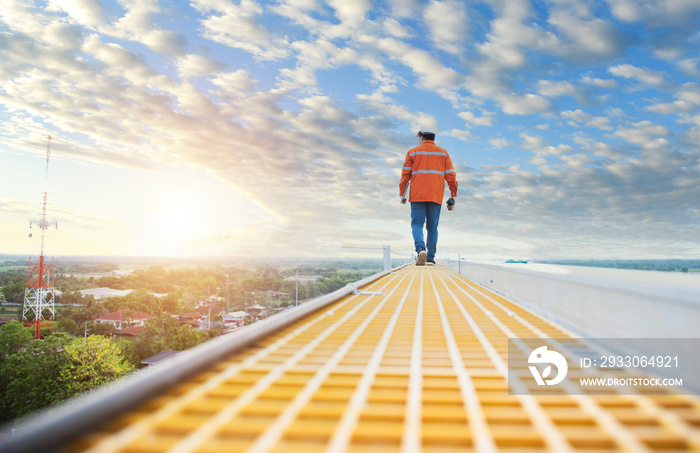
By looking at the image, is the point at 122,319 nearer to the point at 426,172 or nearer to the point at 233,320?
the point at 233,320

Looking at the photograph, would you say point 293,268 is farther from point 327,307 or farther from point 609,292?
point 609,292

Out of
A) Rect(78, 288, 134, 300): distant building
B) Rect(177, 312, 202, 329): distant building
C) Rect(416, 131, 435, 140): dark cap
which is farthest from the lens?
Rect(78, 288, 134, 300): distant building

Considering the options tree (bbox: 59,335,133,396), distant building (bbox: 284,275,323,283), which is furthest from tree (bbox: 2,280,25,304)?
distant building (bbox: 284,275,323,283)

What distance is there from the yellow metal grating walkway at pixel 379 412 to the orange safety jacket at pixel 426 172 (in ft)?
20.7

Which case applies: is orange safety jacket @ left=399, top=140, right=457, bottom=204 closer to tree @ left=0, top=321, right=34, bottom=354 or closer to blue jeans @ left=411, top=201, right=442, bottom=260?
blue jeans @ left=411, top=201, right=442, bottom=260

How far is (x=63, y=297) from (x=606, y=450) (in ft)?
401

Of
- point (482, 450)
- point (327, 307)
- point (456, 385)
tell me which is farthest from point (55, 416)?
point (327, 307)

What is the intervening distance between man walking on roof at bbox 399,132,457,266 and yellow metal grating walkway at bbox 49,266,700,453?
247 inches

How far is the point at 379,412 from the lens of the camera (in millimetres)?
1645

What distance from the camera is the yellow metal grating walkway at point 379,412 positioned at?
1390 millimetres

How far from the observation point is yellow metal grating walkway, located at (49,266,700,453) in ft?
4.56

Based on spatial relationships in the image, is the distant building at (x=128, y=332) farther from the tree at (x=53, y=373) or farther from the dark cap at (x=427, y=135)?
the dark cap at (x=427, y=135)

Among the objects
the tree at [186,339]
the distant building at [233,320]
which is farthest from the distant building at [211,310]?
the distant building at [233,320]

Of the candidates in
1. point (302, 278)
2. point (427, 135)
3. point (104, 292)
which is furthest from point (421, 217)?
point (104, 292)
